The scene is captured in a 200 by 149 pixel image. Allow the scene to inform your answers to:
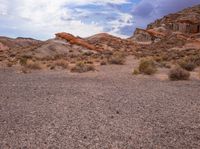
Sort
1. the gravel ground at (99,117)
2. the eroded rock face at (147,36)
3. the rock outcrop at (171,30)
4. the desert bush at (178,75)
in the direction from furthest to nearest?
1. the rock outcrop at (171,30)
2. the eroded rock face at (147,36)
3. the desert bush at (178,75)
4. the gravel ground at (99,117)

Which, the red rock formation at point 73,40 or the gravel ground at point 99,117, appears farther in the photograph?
the red rock formation at point 73,40

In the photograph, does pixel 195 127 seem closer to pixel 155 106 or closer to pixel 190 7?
pixel 155 106

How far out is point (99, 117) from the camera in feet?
36.4

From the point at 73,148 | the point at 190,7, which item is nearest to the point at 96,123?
the point at 73,148

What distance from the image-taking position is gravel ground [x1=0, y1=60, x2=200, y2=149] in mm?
8562

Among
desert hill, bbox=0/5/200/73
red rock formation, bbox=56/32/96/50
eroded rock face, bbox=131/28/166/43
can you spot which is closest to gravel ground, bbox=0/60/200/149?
desert hill, bbox=0/5/200/73

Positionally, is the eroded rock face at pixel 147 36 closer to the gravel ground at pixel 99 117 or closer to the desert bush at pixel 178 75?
the desert bush at pixel 178 75

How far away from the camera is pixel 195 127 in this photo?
32.9 feet

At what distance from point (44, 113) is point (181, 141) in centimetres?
445

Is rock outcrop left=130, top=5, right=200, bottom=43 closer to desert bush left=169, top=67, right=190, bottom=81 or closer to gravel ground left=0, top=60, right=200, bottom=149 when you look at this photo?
desert bush left=169, top=67, right=190, bottom=81

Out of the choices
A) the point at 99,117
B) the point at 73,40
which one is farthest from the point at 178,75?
the point at 73,40

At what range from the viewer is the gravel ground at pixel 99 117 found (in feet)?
28.1

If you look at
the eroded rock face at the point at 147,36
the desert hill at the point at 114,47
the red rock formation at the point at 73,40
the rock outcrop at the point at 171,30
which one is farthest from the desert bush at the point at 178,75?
the eroded rock face at the point at 147,36

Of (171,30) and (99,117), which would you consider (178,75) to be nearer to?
(99,117)
